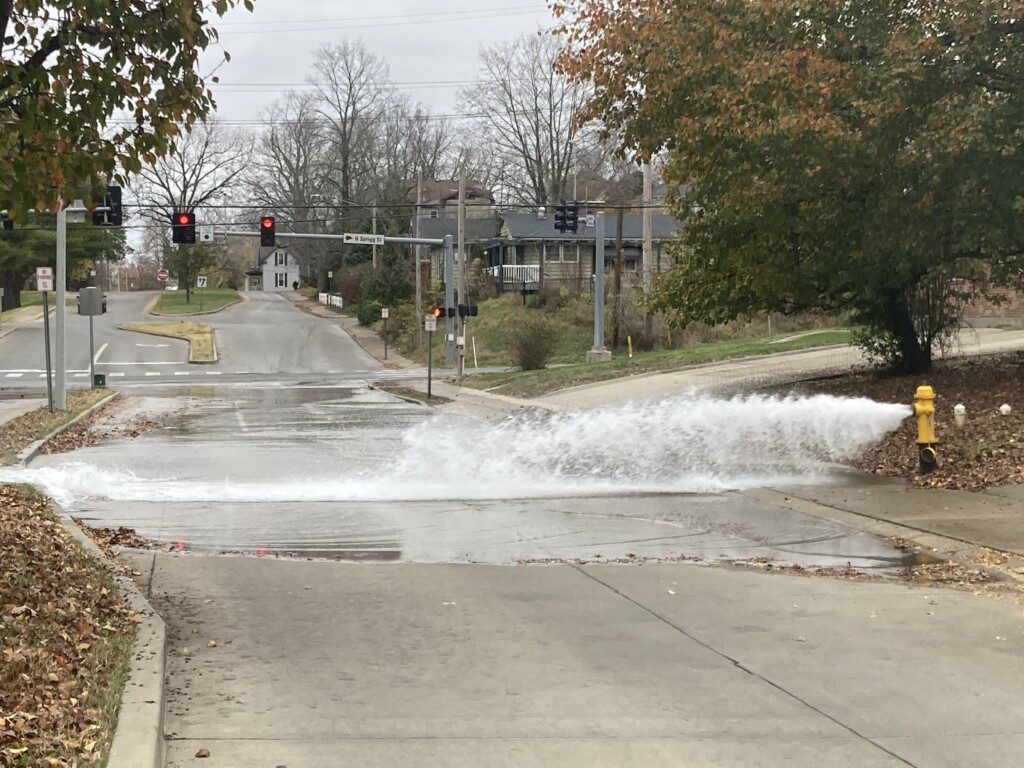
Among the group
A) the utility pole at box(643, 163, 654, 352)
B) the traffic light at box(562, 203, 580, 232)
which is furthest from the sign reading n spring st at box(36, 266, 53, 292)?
the utility pole at box(643, 163, 654, 352)

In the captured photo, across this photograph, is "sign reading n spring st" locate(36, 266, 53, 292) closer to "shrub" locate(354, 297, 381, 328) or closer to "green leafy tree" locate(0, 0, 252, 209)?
"green leafy tree" locate(0, 0, 252, 209)

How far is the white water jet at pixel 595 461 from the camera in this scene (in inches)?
543

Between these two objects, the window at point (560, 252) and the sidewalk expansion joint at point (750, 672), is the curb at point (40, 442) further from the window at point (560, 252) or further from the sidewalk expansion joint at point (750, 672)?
the window at point (560, 252)

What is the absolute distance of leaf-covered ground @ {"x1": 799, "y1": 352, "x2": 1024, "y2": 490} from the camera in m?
13.0

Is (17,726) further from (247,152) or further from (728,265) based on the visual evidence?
(247,152)

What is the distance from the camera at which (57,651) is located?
19.0 feet

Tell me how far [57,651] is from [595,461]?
11465 mm

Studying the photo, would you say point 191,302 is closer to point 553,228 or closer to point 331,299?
point 331,299

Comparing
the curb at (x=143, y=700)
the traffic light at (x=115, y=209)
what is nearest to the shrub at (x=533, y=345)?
the traffic light at (x=115, y=209)

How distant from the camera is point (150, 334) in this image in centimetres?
6875

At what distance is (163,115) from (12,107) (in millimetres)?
1010

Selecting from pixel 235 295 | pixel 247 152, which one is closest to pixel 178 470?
pixel 247 152

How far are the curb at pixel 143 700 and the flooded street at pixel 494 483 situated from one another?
120 inches

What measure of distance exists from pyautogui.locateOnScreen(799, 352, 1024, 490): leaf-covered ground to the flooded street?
816 mm
